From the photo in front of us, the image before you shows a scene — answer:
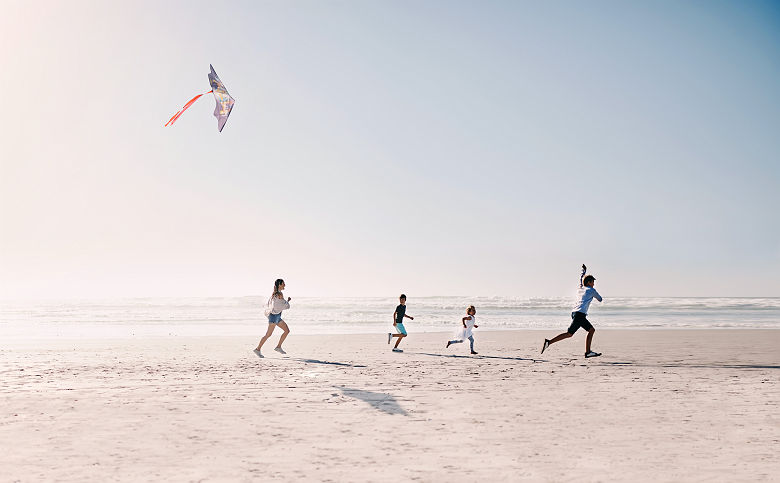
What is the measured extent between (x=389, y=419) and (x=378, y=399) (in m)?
1.26

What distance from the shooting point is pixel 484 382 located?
379 inches

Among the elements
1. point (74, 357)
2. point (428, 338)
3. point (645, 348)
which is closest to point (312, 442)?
point (74, 357)

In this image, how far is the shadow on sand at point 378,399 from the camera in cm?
734

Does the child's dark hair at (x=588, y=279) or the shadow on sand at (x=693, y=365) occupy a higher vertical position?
the child's dark hair at (x=588, y=279)

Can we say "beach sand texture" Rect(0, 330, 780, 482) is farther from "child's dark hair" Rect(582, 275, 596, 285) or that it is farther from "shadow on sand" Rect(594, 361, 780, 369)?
"child's dark hair" Rect(582, 275, 596, 285)

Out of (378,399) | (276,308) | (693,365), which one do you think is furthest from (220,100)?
(693,365)

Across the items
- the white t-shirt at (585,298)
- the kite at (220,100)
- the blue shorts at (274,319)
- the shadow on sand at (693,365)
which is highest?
the kite at (220,100)

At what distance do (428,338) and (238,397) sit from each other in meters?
11.7

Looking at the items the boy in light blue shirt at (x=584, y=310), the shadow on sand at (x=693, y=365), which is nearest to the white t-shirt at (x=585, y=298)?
the boy in light blue shirt at (x=584, y=310)

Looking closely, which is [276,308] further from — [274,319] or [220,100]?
[220,100]

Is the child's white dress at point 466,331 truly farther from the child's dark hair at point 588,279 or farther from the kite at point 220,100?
the kite at point 220,100

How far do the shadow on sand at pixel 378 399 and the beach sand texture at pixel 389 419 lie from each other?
35 mm

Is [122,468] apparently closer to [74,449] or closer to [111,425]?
[74,449]

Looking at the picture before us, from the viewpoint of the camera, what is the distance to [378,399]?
26.6 ft
